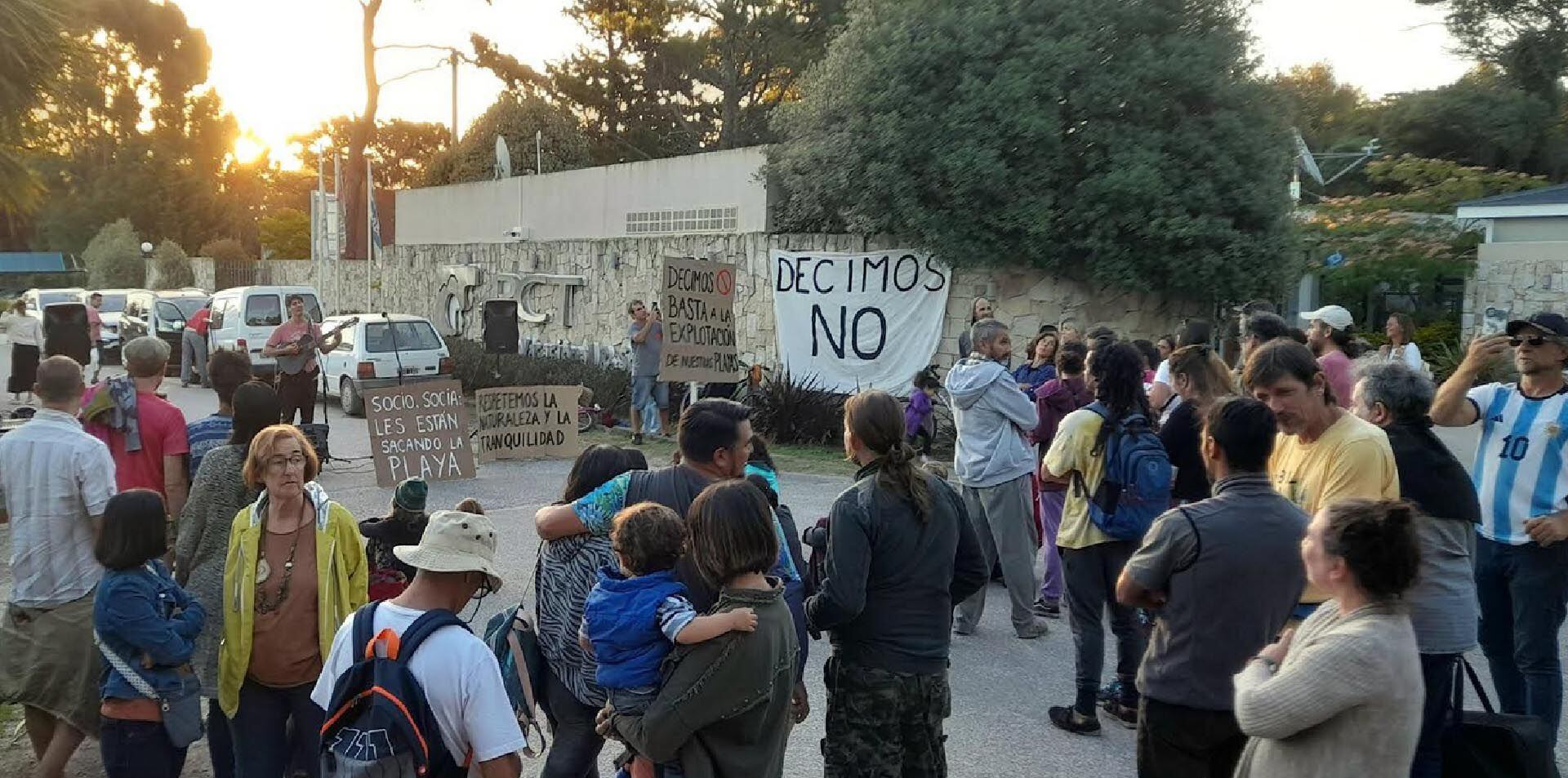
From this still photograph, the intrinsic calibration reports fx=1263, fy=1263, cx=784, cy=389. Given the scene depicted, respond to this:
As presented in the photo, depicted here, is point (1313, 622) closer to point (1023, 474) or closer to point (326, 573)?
point (326, 573)

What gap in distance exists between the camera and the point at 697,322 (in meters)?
12.9

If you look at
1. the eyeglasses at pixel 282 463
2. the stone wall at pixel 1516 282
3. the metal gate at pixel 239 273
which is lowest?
the eyeglasses at pixel 282 463

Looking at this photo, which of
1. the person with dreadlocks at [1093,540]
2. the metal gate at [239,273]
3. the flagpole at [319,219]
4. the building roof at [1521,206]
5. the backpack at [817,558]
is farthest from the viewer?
the metal gate at [239,273]

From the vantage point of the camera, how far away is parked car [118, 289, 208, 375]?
85.7 feet

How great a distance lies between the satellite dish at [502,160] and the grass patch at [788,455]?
12.6 meters

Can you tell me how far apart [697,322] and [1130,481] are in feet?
25.4

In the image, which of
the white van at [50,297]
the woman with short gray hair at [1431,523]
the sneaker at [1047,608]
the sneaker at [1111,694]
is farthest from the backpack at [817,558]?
the white van at [50,297]

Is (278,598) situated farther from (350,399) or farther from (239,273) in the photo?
(239,273)

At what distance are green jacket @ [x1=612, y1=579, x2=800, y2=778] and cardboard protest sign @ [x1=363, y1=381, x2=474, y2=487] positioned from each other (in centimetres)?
907

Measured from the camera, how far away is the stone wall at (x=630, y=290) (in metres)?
15.8

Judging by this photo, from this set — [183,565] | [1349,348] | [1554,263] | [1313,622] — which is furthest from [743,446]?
[1554,263]

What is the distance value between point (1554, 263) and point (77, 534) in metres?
17.1

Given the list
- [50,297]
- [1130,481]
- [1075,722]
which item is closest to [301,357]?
[1075,722]

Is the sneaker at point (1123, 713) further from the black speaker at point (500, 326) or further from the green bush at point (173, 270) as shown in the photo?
the green bush at point (173, 270)
